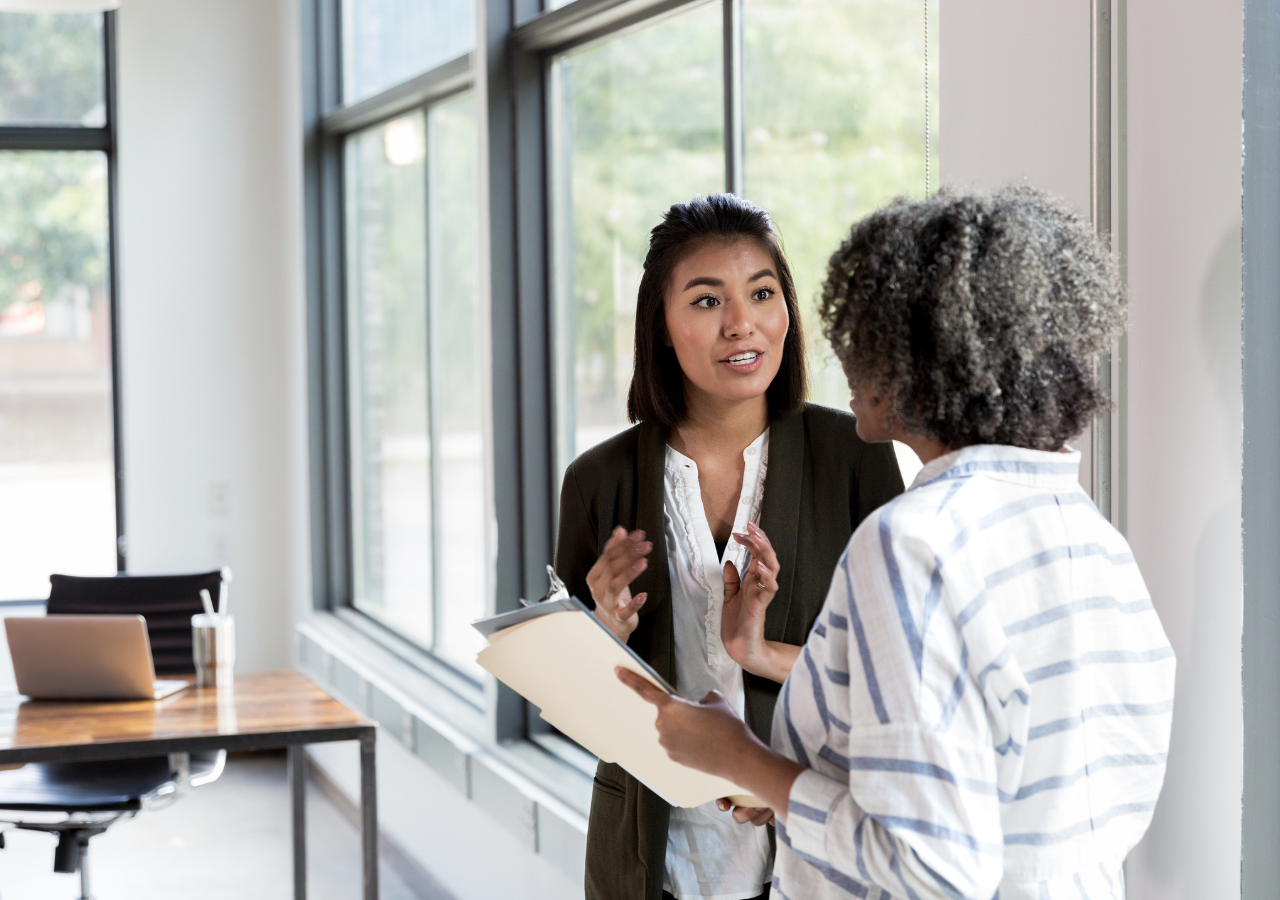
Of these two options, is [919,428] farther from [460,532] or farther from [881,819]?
[460,532]

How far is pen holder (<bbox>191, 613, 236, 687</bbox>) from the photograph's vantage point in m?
3.06

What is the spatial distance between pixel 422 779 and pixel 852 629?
3.37 m

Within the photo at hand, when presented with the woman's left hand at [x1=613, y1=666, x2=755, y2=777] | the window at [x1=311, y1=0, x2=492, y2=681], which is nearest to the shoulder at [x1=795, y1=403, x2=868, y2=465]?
the woman's left hand at [x1=613, y1=666, x2=755, y2=777]

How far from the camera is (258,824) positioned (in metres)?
4.67

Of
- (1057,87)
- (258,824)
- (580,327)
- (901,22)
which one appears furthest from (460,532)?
(1057,87)

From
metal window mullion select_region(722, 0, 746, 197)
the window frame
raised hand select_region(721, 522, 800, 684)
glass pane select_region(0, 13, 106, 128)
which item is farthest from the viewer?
glass pane select_region(0, 13, 106, 128)

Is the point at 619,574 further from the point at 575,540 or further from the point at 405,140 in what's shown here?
the point at 405,140

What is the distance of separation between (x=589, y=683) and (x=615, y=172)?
2212 mm

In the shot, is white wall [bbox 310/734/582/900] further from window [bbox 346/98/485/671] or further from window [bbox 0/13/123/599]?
window [bbox 0/13/123/599]

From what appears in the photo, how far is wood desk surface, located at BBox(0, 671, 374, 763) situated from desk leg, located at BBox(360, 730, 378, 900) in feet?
0.19

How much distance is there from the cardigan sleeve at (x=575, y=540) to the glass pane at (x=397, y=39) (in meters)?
2.75

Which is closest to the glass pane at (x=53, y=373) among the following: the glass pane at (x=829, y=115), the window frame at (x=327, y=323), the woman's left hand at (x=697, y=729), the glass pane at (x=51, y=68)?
the glass pane at (x=51, y=68)

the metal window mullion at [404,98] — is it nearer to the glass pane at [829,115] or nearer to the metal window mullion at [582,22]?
the metal window mullion at [582,22]

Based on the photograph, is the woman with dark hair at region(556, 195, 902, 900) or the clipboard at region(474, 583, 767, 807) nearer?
the clipboard at region(474, 583, 767, 807)
